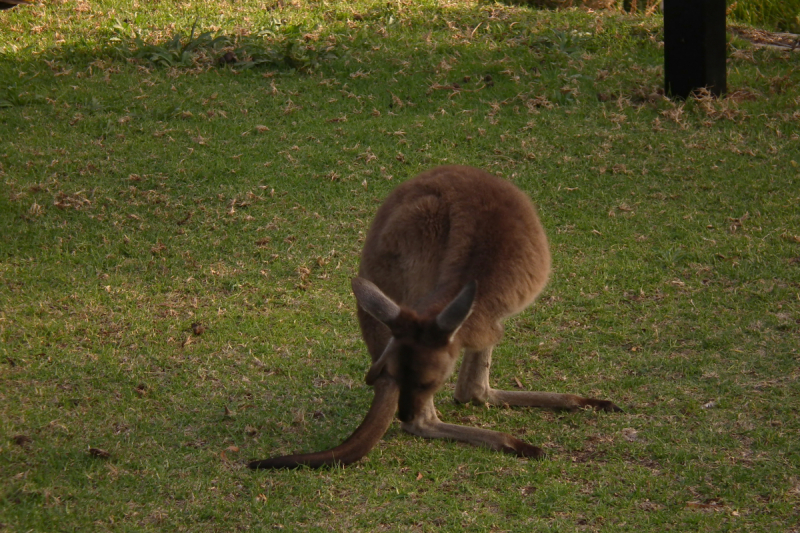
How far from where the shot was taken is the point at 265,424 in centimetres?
427

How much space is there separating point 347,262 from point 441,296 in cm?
221

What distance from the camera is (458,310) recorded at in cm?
349

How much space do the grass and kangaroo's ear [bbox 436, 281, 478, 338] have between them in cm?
75

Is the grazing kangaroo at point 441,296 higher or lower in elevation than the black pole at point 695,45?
lower

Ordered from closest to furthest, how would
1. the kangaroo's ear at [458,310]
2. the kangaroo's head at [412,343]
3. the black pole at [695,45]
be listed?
1. the kangaroo's ear at [458,310]
2. the kangaroo's head at [412,343]
3. the black pole at [695,45]

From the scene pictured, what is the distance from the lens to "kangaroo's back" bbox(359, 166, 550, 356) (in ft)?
13.1

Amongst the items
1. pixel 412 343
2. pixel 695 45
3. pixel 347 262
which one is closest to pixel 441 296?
pixel 412 343

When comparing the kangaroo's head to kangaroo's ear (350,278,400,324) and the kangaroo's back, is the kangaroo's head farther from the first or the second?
the kangaroo's back

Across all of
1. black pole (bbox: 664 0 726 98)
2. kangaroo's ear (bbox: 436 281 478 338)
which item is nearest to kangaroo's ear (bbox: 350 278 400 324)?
Answer: kangaroo's ear (bbox: 436 281 478 338)

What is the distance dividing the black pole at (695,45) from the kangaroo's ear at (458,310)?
510cm

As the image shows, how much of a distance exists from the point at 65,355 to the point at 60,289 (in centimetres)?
89

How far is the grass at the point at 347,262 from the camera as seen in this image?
3.71m

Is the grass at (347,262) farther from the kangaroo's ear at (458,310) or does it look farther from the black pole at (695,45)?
the kangaroo's ear at (458,310)

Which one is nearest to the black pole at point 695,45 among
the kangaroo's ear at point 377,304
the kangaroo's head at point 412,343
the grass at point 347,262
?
the grass at point 347,262
